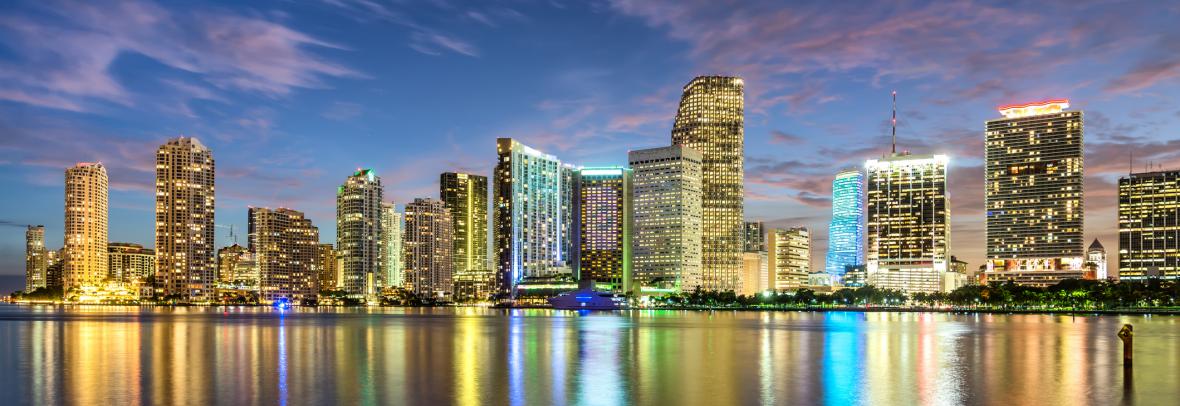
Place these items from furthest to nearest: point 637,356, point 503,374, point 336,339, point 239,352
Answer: point 336,339 → point 239,352 → point 637,356 → point 503,374

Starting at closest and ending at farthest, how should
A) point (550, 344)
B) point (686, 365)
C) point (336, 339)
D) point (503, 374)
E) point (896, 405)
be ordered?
point (896, 405) → point (503, 374) → point (686, 365) → point (550, 344) → point (336, 339)

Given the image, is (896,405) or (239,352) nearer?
(896,405)

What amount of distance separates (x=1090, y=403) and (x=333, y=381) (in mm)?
36999

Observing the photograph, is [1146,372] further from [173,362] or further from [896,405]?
[173,362]

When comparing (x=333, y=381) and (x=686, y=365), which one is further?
(x=686, y=365)

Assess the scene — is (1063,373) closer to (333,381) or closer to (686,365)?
(686,365)

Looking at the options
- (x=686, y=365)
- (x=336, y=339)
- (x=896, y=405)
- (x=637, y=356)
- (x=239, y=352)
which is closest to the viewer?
(x=896, y=405)

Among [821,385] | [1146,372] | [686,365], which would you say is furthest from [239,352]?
[1146,372]

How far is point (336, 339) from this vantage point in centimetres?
Result: 9619

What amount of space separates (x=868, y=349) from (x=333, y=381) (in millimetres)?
46066

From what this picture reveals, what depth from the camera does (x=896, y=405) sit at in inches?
1647

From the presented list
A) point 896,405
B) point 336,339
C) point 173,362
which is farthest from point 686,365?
point 336,339

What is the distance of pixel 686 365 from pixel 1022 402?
2287 centimetres

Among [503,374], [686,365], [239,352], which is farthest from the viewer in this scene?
[239,352]
